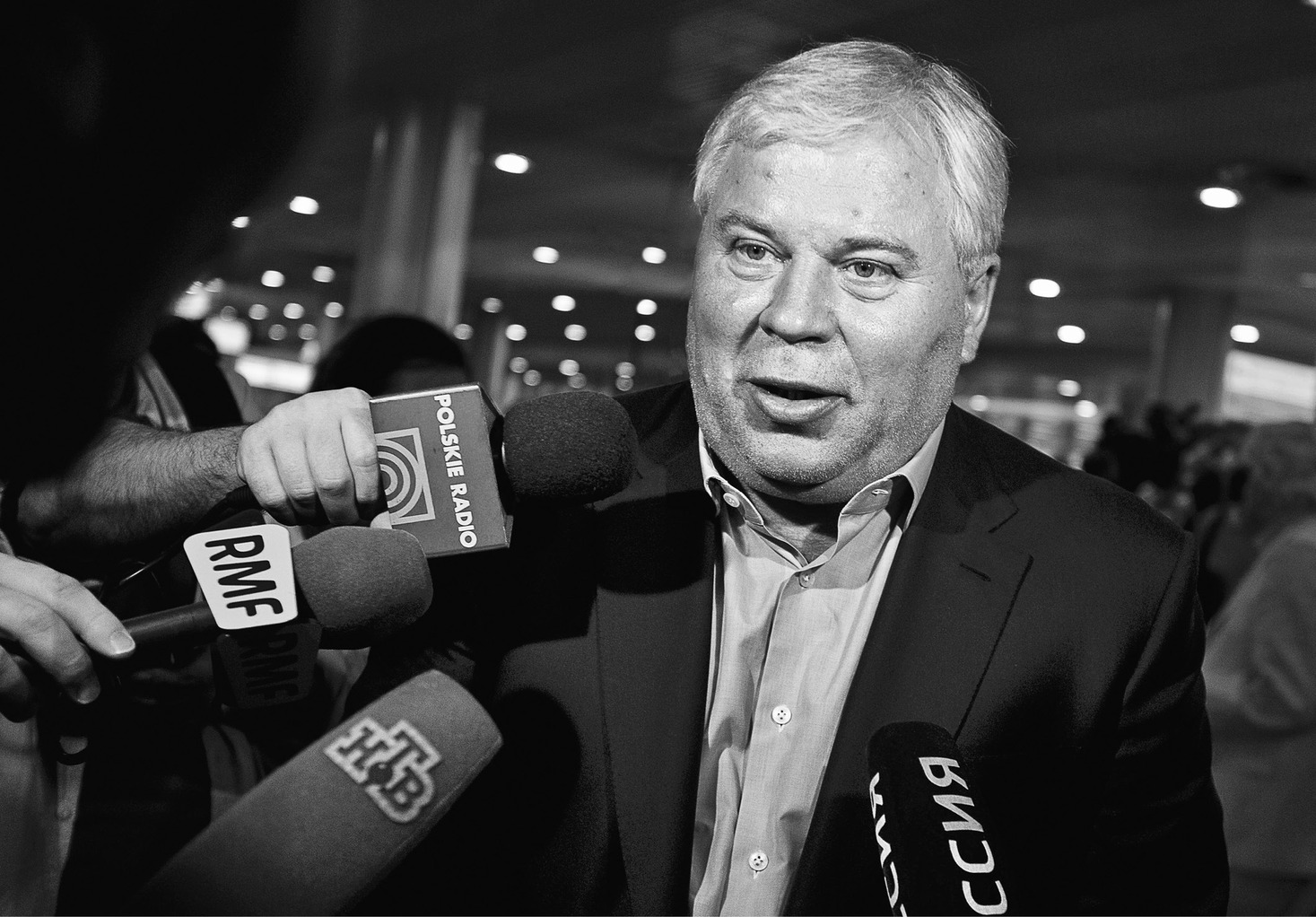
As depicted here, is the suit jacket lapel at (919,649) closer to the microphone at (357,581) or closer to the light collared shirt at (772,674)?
the light collared shirt at (772,674)

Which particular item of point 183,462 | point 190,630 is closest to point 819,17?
point 183,462

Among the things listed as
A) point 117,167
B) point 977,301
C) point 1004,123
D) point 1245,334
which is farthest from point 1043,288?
point 117,167

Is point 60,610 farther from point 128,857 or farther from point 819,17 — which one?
point 819,17

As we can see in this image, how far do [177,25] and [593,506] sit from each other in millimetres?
1066

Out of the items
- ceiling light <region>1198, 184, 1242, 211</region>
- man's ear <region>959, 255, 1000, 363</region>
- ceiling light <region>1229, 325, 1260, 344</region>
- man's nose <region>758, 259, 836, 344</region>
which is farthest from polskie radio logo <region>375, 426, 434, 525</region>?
ceiling light <region>1229, 325, 1260, 344</region>

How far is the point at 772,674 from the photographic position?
4.46ft

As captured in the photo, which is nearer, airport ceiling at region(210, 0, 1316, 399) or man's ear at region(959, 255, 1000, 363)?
man's ear at region(959, 255, 1000, 363)

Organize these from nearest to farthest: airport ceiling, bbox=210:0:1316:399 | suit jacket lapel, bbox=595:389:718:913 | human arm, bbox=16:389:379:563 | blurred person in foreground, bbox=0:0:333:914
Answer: blurred person in foreground, bbox=0:0:333:914 → human arm, bbox=16:389:379:563 → suit jacket lapel, bbox=595:389:718:913 → airport ceiling, bbox=210:0:1316:399

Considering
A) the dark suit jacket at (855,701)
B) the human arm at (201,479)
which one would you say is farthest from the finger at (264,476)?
the dark suit jacket at (855,701)

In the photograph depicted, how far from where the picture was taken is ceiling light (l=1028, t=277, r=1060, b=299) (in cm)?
1110

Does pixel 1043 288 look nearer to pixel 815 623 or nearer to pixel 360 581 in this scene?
pixel 815 623

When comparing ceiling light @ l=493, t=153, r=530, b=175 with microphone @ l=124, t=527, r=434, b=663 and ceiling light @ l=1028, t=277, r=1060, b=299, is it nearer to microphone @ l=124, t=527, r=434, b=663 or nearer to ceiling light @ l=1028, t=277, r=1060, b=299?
ceiling light @ l=1028, t=277, r=1060, b=299

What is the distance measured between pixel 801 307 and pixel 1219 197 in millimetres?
7566

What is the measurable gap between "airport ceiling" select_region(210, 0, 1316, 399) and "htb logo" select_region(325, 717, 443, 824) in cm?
30
